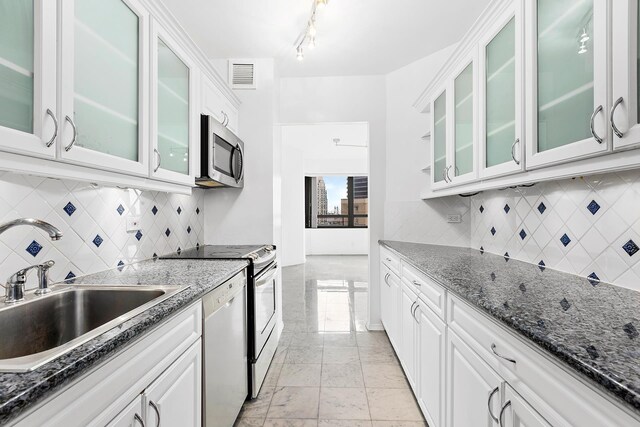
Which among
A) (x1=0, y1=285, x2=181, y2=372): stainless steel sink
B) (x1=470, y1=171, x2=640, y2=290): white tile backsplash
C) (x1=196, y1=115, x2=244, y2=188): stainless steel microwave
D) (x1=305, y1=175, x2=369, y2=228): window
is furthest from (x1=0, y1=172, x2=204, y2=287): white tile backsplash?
(x1=305, y1=175, x2=369, y2=228): window

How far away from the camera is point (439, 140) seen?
2441mm

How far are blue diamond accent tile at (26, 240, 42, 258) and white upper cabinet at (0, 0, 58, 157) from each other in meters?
0.49

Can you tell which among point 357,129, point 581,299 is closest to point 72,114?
point 581,299

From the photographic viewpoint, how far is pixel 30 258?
1136 millimetres

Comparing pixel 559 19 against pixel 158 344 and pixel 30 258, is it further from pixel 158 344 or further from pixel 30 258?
pixel 30 258

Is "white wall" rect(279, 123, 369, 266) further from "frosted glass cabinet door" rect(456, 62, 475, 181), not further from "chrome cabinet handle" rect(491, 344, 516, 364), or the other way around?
"chrome cabinet handle" rect(491, 344, 516, 364)

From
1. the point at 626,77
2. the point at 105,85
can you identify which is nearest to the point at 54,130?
the point at 105,85

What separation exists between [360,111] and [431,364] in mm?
2427

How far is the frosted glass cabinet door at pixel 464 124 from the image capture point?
1828mm

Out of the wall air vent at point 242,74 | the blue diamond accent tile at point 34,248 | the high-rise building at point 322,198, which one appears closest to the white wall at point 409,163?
the wall air vent at point 242,74

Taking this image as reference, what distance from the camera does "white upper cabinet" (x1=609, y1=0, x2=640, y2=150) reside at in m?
0.83

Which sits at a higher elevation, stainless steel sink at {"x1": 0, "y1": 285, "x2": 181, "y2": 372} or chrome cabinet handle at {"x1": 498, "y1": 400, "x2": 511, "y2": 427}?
stainless steel sink at {"x1": 0, "y1": 285, "x2": 181, "y2": 372}

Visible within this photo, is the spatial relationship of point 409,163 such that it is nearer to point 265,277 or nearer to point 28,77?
point 265,277

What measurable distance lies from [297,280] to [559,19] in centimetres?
470
